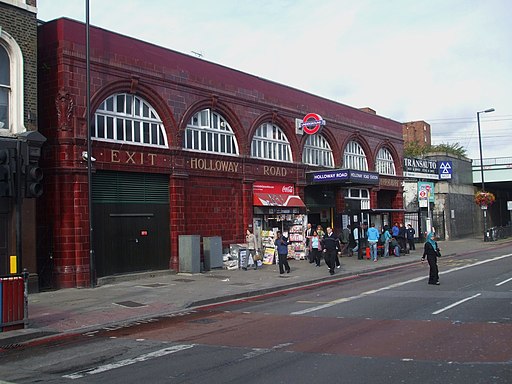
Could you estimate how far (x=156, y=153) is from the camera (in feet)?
69.7

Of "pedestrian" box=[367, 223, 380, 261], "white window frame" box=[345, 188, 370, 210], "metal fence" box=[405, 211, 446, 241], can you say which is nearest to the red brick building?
"white window frame" box=[345, 188, 370, 210]

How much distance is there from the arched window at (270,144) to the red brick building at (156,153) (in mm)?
55

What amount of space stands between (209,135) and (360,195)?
14.2 metres

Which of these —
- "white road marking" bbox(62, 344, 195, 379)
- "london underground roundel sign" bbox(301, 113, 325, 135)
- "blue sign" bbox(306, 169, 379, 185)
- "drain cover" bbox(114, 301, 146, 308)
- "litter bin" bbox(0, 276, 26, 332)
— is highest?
"london underground roundel sign" bbox(301, 113, 325, 135)

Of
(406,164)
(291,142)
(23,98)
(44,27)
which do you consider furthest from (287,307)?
(406,164)

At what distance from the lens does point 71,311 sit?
534 inches

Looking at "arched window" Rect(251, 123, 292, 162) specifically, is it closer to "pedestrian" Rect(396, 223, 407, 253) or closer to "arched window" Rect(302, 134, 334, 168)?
"arched window" Rect(302, 134, 334, 168)

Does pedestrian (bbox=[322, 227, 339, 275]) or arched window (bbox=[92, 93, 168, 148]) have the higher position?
arched window (bbox=[92, 93, 168, 148])

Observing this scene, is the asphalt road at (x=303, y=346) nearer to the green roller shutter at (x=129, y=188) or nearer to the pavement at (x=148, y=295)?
the pavement at (x=148, y=295)

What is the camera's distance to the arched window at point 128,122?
1988 centimetres

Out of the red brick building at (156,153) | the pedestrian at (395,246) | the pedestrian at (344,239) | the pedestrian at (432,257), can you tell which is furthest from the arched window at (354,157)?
the pedestrian at (432,257)

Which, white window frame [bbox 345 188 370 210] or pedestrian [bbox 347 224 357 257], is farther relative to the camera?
white window frame [bbox 345 188 370 210]

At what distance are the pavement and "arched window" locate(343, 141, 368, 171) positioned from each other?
1124 cm

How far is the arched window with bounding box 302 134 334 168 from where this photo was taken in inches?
1217
